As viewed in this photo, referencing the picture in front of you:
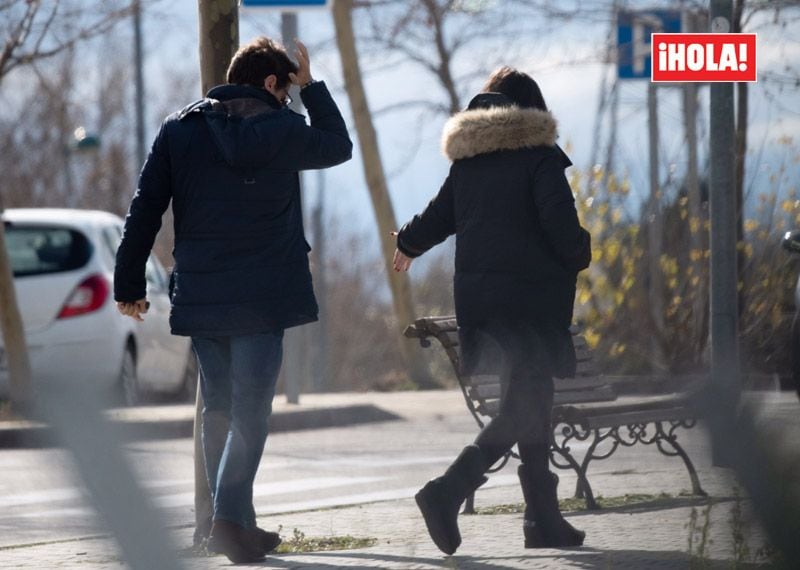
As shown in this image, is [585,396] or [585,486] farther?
[585,396]

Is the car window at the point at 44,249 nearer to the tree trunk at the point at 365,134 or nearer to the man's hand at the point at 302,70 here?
the tree trunk at the point at 365,134

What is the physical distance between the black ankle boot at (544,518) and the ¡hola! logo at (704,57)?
11.7ft

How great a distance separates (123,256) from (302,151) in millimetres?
664

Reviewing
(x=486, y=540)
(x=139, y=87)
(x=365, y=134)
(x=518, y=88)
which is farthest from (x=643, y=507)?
(x=139, y=87)

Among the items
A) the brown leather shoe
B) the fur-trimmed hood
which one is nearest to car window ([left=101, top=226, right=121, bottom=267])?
the fur-trimmed hood

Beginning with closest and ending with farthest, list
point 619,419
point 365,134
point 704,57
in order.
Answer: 1. point 619,419
2. point 704,57
3. point 365,134

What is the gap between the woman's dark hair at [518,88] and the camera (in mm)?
5812

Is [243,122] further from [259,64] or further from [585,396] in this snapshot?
[585,396]

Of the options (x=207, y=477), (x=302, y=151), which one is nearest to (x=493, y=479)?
(x=207, y=477)

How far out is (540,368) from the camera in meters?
5.59

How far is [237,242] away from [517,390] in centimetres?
105

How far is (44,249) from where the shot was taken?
41.8 ft

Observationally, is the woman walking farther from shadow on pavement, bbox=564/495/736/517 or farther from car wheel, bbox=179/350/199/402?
car wheel, bbox=179/350/199/402

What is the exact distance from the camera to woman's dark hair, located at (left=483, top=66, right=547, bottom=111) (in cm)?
581
